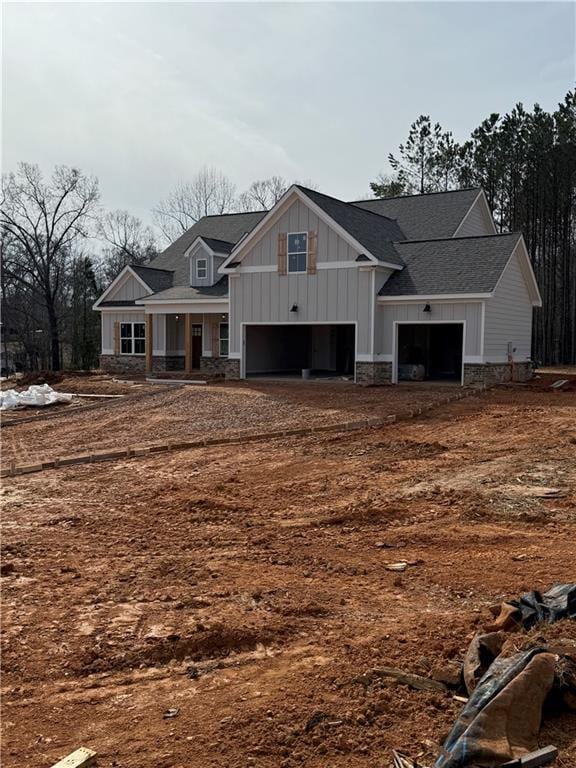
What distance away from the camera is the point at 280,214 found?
2222 cm

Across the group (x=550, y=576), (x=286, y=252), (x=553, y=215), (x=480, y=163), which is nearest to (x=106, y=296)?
(x=286, y=252)

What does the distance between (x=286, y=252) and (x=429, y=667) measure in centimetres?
1948

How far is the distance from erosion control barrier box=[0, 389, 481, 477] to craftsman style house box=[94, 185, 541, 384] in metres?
6.14

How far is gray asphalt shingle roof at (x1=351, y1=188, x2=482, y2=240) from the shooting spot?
A: 2580 centimetres

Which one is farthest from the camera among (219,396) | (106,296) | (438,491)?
(106,296)

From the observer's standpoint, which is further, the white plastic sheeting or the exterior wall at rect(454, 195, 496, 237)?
the exterior wall at rect(454, 195, 496, 237)

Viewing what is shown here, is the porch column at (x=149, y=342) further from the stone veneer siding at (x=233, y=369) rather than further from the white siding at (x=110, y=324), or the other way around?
the stone veneer siding at (x=233, y=369)

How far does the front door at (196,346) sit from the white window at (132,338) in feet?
8.00

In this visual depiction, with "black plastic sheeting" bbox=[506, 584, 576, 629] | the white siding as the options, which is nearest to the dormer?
the white siding

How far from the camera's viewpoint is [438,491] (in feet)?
26.9

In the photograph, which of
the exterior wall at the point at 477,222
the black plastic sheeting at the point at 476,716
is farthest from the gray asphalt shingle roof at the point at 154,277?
the black plastic sheeting at the point at 476,716

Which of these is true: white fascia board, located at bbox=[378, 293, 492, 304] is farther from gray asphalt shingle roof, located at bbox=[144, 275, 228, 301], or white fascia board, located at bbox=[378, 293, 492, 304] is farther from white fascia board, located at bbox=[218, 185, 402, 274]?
gray asphalt shingle roof, located at bbox=[144, 275, 228, 301]

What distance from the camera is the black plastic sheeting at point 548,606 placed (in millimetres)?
4137

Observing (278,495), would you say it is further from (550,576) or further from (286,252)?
(286,252)
